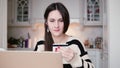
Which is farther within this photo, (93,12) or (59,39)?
(93,12)

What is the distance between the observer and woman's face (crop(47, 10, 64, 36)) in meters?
0.89

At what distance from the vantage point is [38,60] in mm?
649

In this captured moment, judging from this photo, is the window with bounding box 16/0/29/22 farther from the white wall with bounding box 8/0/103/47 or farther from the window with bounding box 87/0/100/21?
the window with bounding box 87/0/100/21

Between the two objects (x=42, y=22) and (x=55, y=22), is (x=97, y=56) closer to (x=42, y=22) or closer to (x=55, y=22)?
(x=42, y=22)

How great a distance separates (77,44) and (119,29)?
244 centimetres

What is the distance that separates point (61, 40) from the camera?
0.98 m

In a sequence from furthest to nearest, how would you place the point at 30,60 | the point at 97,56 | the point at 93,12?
the point at 93,12, the point at 97,56, the point at 30,60

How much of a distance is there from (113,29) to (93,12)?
1.35m

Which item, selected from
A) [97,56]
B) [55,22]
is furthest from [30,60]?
[97,56]

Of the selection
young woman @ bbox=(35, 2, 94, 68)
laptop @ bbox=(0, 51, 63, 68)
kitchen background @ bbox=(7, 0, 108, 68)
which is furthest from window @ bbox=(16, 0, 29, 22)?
laptop @ bbox=(0, 51, 63, 68)

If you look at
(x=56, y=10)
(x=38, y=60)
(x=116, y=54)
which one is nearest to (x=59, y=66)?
(x=38, y=60)

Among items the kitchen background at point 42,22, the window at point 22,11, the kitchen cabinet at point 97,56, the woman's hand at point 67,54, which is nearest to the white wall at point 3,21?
the kitchen background at point 42,22

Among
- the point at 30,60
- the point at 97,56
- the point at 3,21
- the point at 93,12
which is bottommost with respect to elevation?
the point at 97,56

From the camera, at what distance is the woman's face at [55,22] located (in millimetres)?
894
